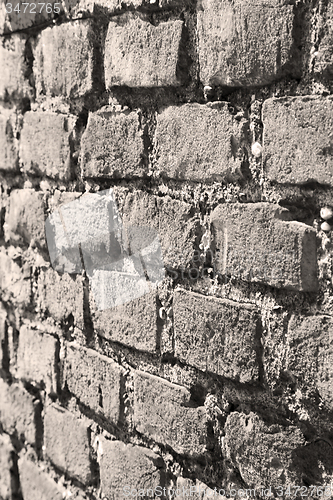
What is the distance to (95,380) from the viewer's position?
1.18 metres

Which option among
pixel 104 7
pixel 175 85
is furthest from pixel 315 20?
pixel 104 7

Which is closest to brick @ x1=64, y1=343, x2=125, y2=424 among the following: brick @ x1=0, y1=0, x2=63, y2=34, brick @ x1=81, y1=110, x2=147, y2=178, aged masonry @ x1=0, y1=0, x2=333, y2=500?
aged masonry @ x1=0, y1=0, x2=333, y2=500

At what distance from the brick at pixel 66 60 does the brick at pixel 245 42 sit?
303 millimetres

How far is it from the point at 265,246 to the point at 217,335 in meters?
0.17

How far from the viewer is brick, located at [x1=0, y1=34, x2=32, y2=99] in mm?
1312

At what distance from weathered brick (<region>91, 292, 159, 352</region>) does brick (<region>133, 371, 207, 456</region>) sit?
59mm

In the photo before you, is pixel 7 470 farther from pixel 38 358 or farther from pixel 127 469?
pixel 127 469

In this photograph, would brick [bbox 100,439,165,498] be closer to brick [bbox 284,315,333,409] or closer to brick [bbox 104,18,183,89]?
brick [bbox 284,315,333,409]

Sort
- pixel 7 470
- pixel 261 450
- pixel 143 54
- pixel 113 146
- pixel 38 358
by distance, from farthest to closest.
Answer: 1. pixel 7 470
2. pixel 38 358
3. pixel 113 146
4. pixel 143 54
5. pixel 261 450

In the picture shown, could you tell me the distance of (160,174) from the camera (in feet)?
3.16

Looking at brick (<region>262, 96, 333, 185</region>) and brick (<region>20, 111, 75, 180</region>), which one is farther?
brick (<region>20, 111, 75, 180</region>)

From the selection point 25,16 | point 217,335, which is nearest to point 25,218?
point 25,16

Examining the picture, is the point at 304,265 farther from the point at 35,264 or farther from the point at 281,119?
the point at 35,264

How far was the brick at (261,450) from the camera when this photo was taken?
80 centimetres
